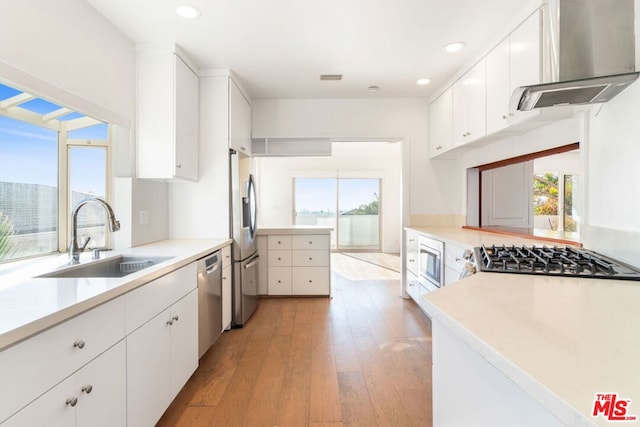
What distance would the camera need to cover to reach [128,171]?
2453 mm

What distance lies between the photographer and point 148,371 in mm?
1507

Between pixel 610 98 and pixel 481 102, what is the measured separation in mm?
1157

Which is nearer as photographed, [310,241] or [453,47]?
[453,47]

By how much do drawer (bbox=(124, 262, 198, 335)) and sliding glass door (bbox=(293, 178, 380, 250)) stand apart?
5.61 m

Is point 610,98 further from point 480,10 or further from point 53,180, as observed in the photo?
point 53,180

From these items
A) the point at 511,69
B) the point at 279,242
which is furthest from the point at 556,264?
the point at 279,242

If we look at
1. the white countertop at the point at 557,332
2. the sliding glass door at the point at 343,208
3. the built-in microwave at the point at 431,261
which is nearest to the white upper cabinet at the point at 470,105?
the built-in microwave at the point at 431,261

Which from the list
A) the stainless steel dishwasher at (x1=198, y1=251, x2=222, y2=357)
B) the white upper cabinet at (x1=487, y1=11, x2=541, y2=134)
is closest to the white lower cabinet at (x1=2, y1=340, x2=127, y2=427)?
the stainless steel dishwasher at (x1=198, y1=251, x2=222, y2=357)

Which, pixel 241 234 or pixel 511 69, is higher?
pixel 511 69

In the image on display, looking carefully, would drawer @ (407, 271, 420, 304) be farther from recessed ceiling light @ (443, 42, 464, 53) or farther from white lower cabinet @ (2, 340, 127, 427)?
white lower cabinet @ (2, 340, 127, 427)

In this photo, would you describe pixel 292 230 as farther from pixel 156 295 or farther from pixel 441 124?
pixel 156 295

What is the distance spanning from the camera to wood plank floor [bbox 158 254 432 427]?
1.79 m

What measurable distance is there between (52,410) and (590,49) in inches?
97.1

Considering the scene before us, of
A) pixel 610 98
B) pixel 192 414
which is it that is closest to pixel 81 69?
pixel 192 414
